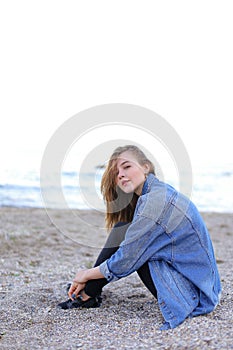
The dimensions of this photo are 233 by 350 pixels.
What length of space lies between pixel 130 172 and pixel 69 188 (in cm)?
1267

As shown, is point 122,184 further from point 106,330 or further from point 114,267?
point 106,330

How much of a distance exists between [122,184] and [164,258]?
56 cm

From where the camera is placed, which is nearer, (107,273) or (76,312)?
(107,273)

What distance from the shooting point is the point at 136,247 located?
8.70 ft

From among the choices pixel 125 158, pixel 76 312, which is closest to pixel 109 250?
pixel 76 312

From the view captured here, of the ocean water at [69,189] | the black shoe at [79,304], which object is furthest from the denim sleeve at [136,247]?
the ocean water at [69,189]

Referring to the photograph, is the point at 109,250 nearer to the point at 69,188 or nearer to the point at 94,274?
the point at 94,274

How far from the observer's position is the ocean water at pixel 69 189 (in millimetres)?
12164

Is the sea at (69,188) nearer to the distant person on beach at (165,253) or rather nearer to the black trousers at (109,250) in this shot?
→ the black trousers at (109,250)

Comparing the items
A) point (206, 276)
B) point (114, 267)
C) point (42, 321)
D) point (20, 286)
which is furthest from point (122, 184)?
point (20, 286)

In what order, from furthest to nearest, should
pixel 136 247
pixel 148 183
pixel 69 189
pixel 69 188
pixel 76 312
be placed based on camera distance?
1. pixel 69 188
2. pixel 69 189
3. pixel 76 312
4. pixel 148 183
5. pixel 136 247

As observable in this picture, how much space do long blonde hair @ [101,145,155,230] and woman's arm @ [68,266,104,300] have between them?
459 mm

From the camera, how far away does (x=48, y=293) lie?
141 inches

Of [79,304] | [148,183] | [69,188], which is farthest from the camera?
[69,188]
